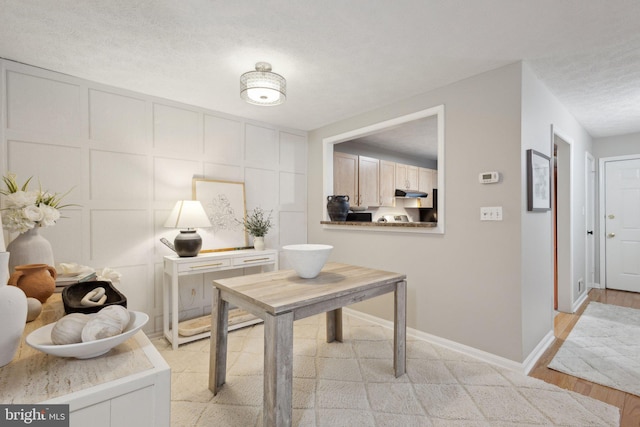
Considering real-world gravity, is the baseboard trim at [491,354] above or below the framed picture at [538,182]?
below

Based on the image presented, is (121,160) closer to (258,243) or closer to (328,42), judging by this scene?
(258,243)

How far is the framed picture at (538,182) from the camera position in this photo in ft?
7.71

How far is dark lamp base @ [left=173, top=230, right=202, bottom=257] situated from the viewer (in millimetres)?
2826

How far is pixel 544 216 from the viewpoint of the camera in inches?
107

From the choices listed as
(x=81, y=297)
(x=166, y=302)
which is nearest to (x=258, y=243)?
(x=166, y=302)

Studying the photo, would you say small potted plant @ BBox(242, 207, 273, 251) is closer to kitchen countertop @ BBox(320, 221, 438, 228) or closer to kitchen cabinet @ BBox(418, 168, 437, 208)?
kitchen countertop @ BBox(320, 221, 438, 228)

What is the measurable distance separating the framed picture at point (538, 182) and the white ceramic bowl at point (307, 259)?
1652 millimetres

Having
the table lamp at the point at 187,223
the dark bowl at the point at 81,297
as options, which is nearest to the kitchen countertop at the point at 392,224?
the table lamp at the point at 187,223

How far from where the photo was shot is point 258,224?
11.7 ft

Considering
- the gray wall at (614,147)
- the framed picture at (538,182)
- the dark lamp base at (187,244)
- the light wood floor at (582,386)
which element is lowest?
the light wood floor at (582,386)

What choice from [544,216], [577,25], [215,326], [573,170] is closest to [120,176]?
[215,326]

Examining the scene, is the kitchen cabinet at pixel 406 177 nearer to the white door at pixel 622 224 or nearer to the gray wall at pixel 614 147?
the gray wall at pixel 614 147

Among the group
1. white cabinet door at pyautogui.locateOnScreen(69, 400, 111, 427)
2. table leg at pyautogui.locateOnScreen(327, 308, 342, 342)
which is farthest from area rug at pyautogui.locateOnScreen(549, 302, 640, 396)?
white cabinet door at pyautogui.locateOnScreen(69, 400, 111, 427)

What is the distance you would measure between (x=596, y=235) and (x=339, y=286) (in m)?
4.97
